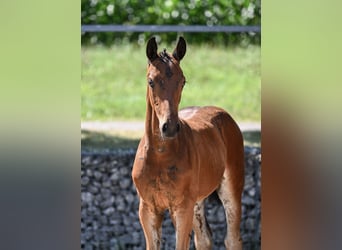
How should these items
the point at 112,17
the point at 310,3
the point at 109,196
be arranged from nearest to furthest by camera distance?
the point at 310,3 → the point at 109,196 → the point at 112,17

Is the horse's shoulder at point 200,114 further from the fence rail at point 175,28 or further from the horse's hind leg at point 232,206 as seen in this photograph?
the fence rail at point 175,28

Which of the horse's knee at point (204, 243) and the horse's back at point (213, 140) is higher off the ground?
the horse's back at point (213, 140)

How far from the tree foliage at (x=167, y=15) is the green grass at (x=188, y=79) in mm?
115

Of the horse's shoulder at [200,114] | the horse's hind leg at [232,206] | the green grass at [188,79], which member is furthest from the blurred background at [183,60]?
the horse's hind leg at [232,206]

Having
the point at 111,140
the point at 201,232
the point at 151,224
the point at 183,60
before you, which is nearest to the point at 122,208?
the point at 111,140

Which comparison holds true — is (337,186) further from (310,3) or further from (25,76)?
(25,76)

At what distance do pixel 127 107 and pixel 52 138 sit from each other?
4.80m

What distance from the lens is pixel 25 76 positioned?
1557 millimetres

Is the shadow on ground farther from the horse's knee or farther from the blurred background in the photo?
the horse's knee

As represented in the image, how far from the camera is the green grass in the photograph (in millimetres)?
6355

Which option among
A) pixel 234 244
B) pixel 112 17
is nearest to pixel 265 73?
Answer: pixel 234 244

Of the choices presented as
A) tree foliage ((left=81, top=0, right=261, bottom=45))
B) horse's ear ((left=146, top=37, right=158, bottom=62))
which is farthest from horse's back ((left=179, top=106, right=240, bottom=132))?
tree foliage ((left=81, top=0, right=261, bottom=45))

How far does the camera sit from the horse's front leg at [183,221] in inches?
104

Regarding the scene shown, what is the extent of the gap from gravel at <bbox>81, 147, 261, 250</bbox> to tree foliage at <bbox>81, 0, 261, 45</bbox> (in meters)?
1.85
